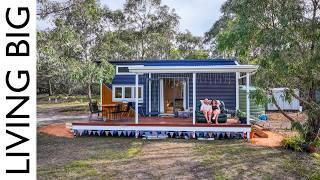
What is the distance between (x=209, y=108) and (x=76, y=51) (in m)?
5.15

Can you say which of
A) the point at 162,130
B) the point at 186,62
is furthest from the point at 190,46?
the point at 162,130

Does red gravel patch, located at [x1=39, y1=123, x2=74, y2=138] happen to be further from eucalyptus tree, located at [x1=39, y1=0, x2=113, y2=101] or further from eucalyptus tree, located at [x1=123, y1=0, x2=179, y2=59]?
eucalyptus tree, located at [x1=123, y1=0, x2=179, y2=59]

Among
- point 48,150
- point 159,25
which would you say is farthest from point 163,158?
point 159,25

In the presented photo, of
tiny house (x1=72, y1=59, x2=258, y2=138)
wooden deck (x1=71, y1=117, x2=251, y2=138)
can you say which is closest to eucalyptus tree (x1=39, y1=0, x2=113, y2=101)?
wooden deck (x1=71, y1=117, x2=251, y2=138)

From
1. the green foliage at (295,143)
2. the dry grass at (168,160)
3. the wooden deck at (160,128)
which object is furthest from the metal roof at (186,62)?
the green foliage at (295,143)

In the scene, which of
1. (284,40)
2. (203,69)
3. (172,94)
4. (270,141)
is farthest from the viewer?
(172,94)

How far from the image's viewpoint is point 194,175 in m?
8.35

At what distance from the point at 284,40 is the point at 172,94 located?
9.26 meters

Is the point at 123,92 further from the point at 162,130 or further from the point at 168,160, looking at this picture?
the point at 168,160

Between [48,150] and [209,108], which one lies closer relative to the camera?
[48,150]

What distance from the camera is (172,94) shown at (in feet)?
60.1

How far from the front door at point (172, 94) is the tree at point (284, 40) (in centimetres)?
723

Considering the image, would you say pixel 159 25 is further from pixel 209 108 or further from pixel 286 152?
pixel 286 152

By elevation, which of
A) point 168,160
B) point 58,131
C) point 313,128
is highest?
point 313,128
